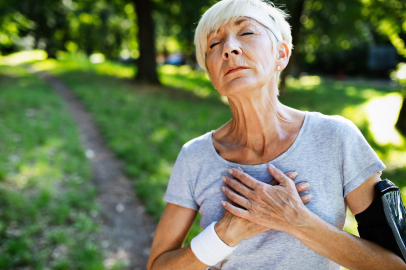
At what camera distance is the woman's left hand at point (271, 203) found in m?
1.39

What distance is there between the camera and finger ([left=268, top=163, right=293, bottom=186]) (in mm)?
1424

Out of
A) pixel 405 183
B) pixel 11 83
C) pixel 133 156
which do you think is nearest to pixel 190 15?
pixel 11 83

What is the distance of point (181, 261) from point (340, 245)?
78 centimetres

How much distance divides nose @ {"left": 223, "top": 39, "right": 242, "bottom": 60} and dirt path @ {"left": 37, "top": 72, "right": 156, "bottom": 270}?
2733mm

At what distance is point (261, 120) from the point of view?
1698mm

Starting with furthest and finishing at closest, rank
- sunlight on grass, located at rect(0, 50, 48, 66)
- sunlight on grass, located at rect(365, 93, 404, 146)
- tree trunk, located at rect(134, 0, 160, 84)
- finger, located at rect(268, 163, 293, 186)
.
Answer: sunlight on grass, located at rect(0, 50, 48, 66) < tree trunk, located at rect(134, 0, 160, 84) < sunlight on grass, located at rect(365, 93, 404, 146) < finger, located at rect(268, 163, 293, 186)

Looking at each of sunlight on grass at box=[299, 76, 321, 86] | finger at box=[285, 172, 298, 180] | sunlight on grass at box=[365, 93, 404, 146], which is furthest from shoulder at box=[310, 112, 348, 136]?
sunlight on grass at box=[299, 76, 321, 86]

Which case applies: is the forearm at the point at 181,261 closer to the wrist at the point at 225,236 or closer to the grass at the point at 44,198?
the wrist at the point at 225,236

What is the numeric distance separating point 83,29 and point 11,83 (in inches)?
895

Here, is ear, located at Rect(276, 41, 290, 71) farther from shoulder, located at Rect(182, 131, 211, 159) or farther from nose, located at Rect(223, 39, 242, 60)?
shoulder, located at Rect(182, 131, 211, 159)

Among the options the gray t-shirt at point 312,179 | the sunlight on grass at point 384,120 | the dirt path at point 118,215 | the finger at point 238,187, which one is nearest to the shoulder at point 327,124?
the gray t-shirt at point 312,179

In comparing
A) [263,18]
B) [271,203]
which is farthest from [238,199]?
[263,18]

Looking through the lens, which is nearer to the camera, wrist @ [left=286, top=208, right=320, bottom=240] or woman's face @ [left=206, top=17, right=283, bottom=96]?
wrist @ [left=286, top=208, right=320, bottom=240]

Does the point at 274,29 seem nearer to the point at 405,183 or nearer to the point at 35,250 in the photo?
the point at 35,250
